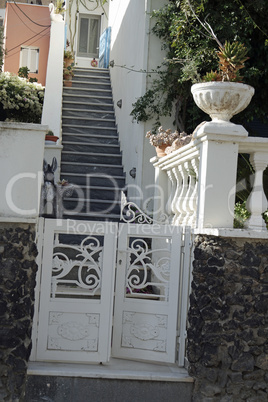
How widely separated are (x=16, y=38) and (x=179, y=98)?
1007 centimetres

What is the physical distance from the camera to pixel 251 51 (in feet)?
28.6

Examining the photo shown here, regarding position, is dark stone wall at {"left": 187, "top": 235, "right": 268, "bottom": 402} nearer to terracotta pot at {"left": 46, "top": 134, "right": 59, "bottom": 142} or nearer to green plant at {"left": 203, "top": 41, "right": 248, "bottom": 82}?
green plant at {"left": 203, "top": 41, "right": 248, "bottom": 82}

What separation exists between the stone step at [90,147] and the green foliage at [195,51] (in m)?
2.24

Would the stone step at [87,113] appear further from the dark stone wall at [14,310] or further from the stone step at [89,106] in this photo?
the dark stone wall at [14,310]

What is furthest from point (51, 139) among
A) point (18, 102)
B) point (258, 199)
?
point (258, 199)

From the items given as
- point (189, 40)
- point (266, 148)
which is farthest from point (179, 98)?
point (266, 148)

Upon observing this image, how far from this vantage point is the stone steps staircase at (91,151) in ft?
31.3

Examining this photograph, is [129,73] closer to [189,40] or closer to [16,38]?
[189,40]

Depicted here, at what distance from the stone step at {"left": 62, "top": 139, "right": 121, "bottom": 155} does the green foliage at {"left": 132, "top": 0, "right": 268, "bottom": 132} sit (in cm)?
224

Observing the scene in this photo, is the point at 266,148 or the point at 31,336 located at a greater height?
the point at 266,148

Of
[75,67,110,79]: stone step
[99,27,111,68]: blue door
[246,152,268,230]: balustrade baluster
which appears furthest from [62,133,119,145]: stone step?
[246,152,268,230]: balustrade baluster

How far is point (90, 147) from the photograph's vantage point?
37.6ft

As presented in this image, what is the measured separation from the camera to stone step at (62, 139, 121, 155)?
37.0 ft

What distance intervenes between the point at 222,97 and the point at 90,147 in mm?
6459
